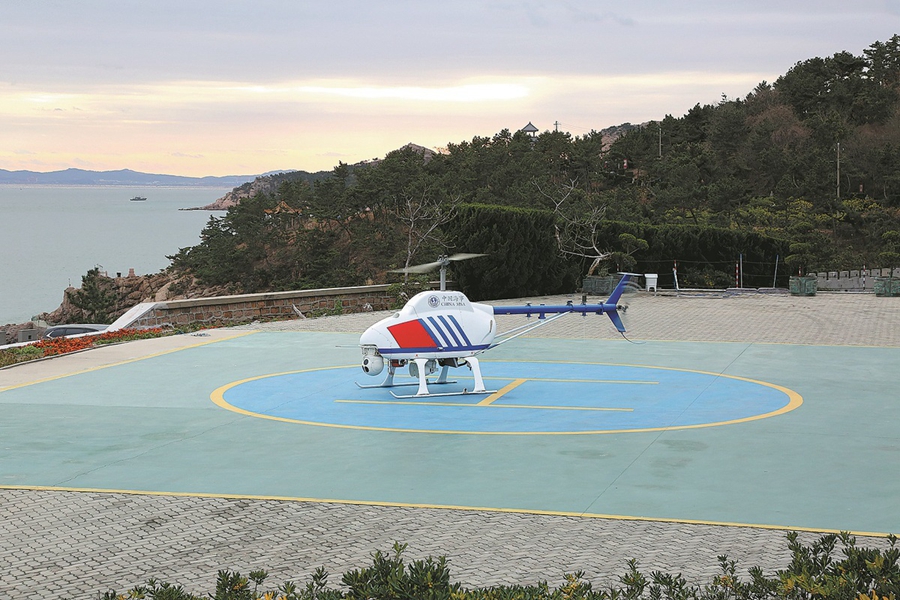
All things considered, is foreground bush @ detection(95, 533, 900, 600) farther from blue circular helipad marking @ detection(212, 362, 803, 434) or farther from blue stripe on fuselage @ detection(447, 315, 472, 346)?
→ blue stripe on fuselage @ detection(447, 315, 472, 346)

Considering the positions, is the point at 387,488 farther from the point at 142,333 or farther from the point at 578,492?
the point at 142,333

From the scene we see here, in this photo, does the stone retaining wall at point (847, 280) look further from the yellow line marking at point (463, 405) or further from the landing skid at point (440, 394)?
the yellow line marking at point (463, 405)

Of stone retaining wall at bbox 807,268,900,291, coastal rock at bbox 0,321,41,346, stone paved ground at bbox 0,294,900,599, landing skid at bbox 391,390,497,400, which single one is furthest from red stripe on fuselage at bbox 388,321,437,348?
stone retaining wall at bbox 807,268,900,291

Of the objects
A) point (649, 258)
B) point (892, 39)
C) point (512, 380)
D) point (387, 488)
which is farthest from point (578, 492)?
point (892, 39)

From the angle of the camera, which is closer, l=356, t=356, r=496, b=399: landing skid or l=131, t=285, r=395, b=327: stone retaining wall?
l=356, t=356, r=496, b=399: landing skid

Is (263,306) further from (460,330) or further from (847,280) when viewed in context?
(847,280)

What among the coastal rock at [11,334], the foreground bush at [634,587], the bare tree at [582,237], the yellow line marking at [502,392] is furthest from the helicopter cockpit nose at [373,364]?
the bare tree at [582,237]
